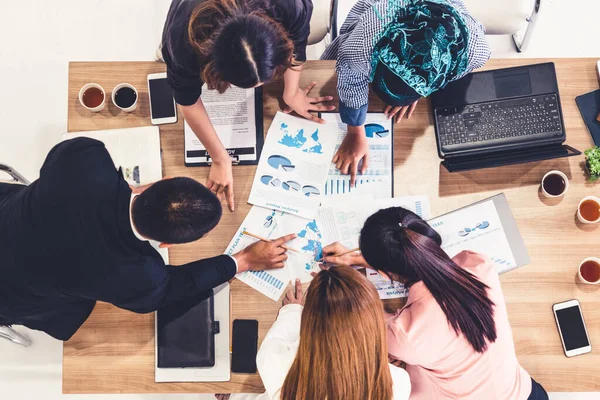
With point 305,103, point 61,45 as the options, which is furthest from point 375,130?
point 61,45

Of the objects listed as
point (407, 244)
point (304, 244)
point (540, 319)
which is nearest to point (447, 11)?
point (407, 244)

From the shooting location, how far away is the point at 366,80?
1330mm

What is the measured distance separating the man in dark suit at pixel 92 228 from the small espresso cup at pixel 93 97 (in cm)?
28

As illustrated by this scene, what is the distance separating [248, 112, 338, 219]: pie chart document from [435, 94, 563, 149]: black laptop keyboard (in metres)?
0.36

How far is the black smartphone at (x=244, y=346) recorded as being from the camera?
55.1 inches

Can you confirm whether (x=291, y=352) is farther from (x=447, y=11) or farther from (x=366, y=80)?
(x=447, y=11)

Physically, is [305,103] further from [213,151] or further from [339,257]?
[339,257]

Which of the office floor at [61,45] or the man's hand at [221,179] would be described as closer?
the man's hand at [221,179]

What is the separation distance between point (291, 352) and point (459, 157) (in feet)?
2.53

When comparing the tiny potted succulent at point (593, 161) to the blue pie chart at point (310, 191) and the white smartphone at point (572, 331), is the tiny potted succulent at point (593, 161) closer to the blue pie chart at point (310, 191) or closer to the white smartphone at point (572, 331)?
the white smartphone at point (572, 331)

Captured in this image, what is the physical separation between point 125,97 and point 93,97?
0.34ft

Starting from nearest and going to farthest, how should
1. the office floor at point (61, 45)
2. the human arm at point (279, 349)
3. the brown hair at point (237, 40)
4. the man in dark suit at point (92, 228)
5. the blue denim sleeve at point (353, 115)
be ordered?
the brown hair at point (237, 40), the man in dark suit at point (92, 228), the human arm at point (279, 349), the blue denim sleeve at point (353, 115), the office floor at point (61, 45)

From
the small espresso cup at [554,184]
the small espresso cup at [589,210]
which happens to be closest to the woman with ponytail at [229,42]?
the small espresso cup at [554,184]

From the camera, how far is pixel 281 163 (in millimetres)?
1491
